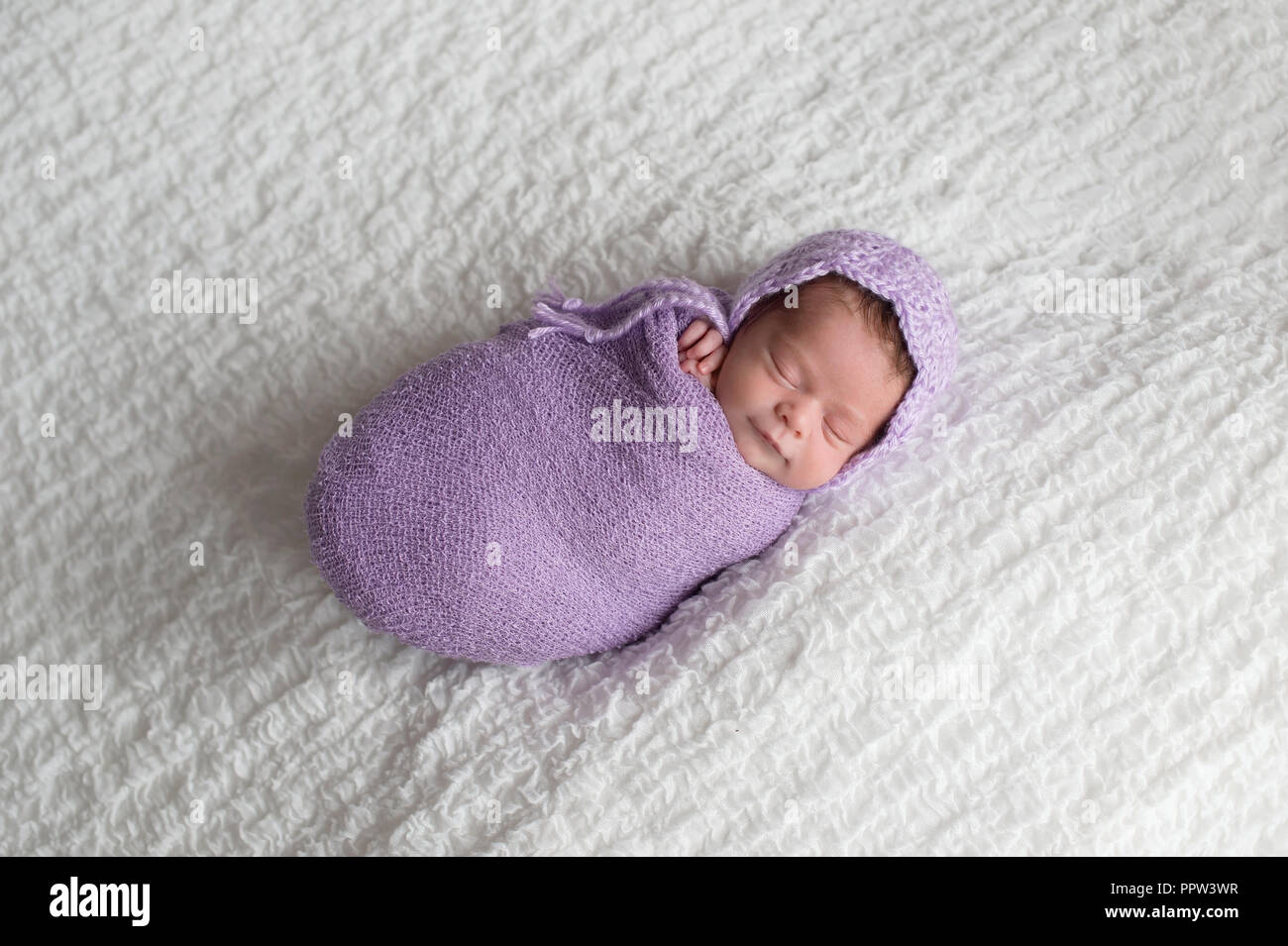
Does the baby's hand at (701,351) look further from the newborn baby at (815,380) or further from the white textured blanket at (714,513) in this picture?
the white textured blanket at (714,513)

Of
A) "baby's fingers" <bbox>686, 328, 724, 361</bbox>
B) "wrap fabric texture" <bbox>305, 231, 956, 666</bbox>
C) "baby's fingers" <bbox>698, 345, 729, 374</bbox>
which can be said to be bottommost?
"wrap fabric texture" <bbox>305, 231, 956, 666</bbox>

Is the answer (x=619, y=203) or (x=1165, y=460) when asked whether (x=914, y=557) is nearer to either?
(x=1165, y=460)

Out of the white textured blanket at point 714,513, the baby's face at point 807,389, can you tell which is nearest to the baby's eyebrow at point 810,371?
the baby's face at point 807,389

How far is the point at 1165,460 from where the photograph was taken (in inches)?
46.7

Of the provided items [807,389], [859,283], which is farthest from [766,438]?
[859,283]

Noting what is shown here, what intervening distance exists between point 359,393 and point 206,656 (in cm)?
35

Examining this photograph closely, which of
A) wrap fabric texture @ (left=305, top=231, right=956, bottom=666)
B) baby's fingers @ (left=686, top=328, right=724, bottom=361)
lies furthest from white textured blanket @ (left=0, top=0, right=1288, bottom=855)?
baby's fingers @ (left=686, top=328, right=724, bottom=361)

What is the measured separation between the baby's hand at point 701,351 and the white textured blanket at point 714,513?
0.51ft

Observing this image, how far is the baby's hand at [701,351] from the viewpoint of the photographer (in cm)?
118

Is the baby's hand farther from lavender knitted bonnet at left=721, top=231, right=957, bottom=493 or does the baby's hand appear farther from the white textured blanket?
the white textured blanket

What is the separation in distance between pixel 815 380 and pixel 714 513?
16 centimetres

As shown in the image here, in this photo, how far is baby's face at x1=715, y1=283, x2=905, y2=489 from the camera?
1127mm

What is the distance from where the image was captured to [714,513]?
1.16 metres
